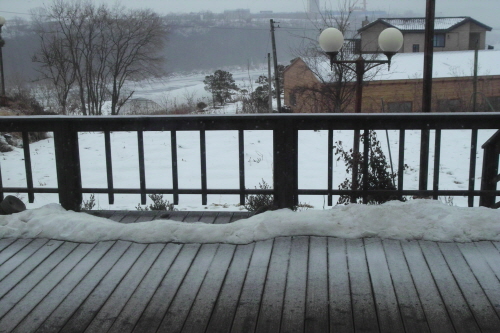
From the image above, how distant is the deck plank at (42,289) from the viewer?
1.90 metres

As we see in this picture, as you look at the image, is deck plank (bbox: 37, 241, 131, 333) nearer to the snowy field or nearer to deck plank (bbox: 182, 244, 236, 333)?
deck plank (bbox: 182, 244, 236, 333)

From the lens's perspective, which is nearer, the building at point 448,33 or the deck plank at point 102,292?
the deck plank at point 102,292

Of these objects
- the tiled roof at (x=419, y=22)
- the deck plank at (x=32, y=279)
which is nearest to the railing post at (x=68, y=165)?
the deck plank at (x=32, y=279)

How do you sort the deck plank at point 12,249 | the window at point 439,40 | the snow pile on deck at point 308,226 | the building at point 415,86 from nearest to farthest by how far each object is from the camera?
the deck plank at point 12,249
the snow pile on deck at point 308,226
the building at point 415,86
the window at point 439,40

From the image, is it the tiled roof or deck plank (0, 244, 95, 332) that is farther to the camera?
the tiled roof

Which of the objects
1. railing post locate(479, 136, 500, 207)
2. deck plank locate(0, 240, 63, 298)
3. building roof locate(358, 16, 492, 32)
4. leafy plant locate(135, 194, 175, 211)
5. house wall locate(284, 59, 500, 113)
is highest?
building roof locate(358, 16, 492, 32)

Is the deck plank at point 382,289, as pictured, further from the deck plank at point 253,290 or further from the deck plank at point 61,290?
the deck plank at point 61,290

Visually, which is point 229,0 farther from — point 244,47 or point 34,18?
point 34,18

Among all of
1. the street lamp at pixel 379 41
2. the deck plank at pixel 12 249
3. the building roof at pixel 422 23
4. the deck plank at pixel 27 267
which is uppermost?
the building roof at pixel 422 23

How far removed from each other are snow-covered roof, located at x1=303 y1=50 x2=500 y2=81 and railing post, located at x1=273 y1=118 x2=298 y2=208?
19634mm

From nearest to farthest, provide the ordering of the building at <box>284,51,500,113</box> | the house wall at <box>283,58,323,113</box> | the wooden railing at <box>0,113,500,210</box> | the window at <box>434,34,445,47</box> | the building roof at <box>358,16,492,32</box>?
the wooden railing at <box>0,113,500,210</box> < the house wall at <box>283,58,323,113</box> < the building at <box>284,51,500,113</box> < the building roof at <box>358,16,492,32</box> < the window at <box>434,34,445,47</box>

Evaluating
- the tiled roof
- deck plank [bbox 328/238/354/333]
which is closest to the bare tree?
the tiled roof

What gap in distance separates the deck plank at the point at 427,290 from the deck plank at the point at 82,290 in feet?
4.72

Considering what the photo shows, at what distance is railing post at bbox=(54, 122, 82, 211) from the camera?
3314 mm
